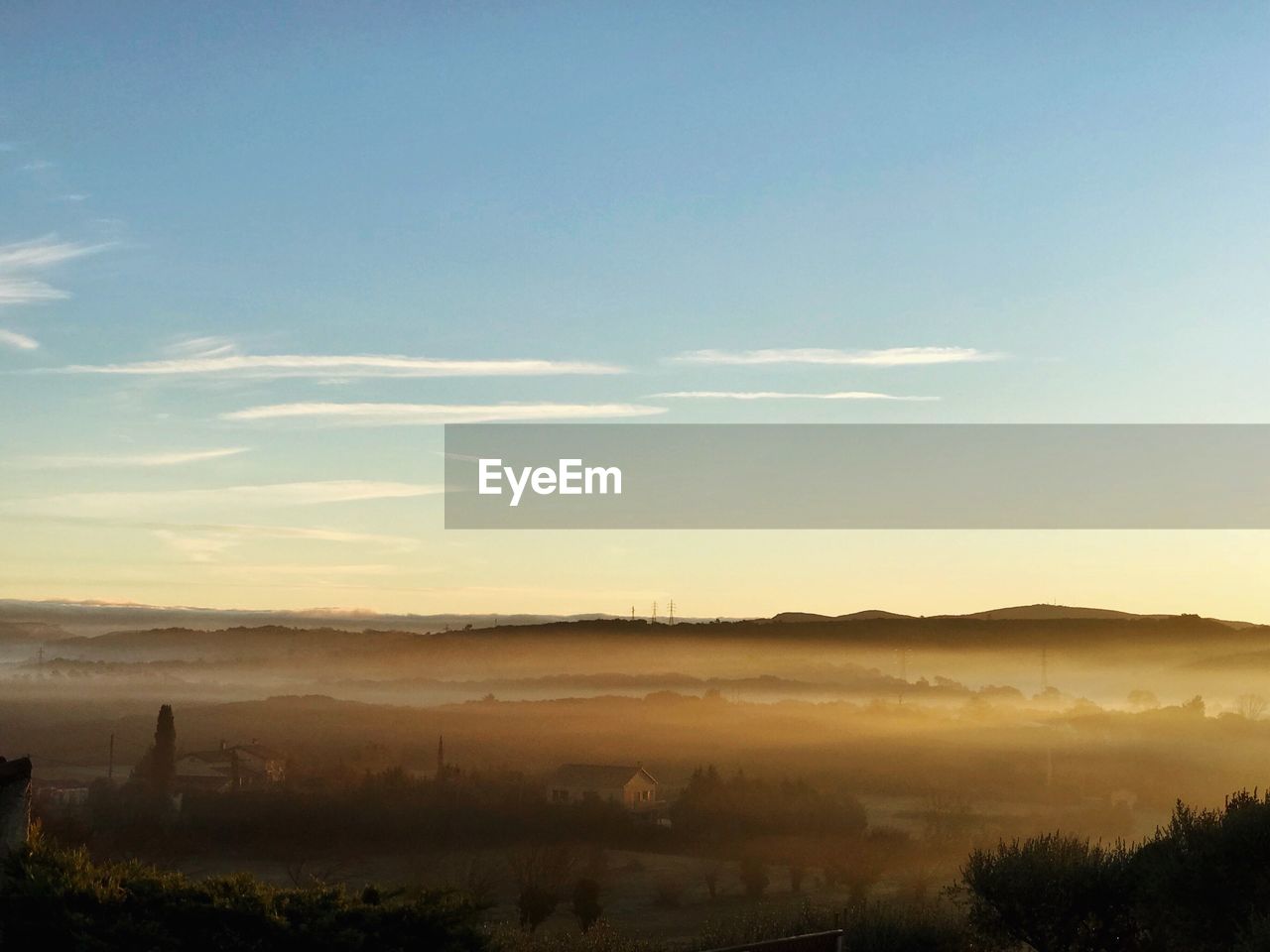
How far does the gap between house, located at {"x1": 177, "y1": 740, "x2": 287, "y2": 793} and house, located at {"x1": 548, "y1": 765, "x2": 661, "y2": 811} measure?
24.2m

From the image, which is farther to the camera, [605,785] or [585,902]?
[605,785]

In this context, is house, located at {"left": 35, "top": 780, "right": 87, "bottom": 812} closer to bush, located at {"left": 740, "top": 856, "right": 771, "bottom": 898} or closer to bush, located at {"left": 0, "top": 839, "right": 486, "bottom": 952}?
bush, located at {"left": 740, "top": 856, "right": 771, "bottom": 898}

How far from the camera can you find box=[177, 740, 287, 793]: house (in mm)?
106938

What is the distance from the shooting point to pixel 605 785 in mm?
118312

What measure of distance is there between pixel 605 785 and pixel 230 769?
3157 cm

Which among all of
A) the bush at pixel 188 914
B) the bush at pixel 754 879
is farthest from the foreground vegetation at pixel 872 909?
the bush at pixel 754 879

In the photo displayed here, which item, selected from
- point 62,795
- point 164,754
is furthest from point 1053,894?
point 62,795

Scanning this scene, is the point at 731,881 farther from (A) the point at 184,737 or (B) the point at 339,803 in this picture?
(A) the point at 184,737

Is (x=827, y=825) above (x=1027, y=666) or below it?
below

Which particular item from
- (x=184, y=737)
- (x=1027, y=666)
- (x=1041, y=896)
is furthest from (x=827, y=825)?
(x=1041, y=896)

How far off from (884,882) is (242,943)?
82.2 metres

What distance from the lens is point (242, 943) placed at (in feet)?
49.8

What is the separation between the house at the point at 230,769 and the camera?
351 ft

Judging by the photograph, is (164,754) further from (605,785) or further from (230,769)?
(605,785)
